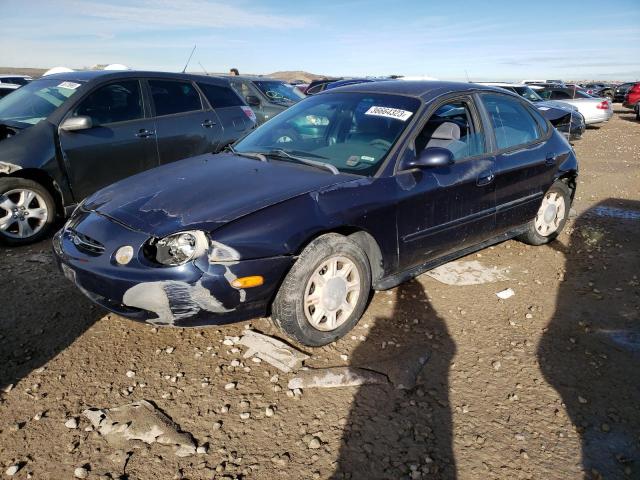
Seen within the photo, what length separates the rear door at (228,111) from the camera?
19.7 feet

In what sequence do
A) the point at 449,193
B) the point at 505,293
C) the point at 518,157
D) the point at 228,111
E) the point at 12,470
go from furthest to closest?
the point at 228,111 → the point at 518,157 → the point at 505,293 → the point at 449,193 → the point at 12,470

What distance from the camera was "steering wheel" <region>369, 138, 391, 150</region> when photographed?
3312 mm

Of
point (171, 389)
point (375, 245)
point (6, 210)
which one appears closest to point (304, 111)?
point (375, 245)

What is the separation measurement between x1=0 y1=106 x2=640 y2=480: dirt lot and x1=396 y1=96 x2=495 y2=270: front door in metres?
0.46

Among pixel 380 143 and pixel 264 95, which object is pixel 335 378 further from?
pixel 264 95

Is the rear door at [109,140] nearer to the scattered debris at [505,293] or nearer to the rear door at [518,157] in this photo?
the rear door at [518,157]

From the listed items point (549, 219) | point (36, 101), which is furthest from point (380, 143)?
point (36, 101)

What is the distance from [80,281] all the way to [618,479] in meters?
2.89

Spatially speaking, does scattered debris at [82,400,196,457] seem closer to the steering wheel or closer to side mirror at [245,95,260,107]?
the steering wheel

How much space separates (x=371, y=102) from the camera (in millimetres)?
3703

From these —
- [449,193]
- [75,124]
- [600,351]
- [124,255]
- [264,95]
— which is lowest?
[600,351]

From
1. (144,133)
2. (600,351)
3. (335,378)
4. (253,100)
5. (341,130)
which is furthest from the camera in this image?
(253,100)

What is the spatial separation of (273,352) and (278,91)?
308 inches

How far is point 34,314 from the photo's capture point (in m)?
3.37
